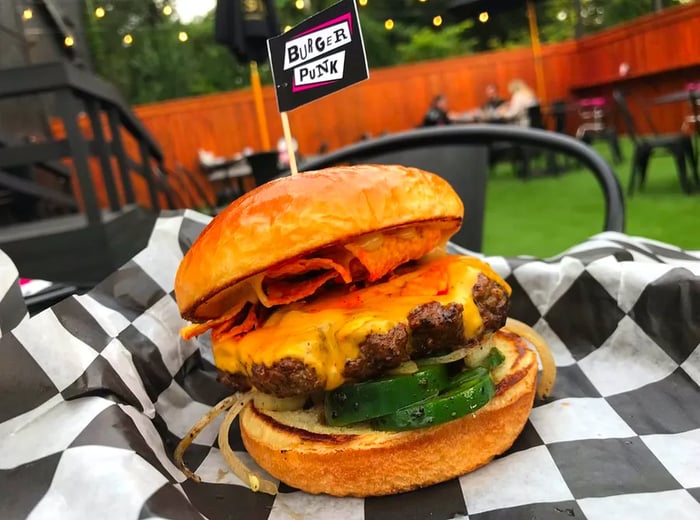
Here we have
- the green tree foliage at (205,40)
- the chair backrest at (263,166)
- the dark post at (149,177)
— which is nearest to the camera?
the chair backrest at (263,166)

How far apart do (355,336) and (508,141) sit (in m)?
1.36

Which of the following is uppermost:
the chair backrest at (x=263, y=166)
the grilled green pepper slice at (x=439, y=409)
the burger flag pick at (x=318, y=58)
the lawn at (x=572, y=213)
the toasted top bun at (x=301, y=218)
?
the burger flag pick at (x=318, y=58)

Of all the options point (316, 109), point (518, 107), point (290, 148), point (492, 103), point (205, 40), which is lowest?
point (290, 148)

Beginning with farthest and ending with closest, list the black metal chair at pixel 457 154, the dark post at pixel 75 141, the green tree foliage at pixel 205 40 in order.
→ 1. the green tree foliage at pixel 205 40
2. the dark post at pixel 75 141
3. the black metal chair at pixel 457 154

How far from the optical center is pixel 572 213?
5.95 meters

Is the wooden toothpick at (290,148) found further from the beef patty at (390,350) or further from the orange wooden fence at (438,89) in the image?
the orange wooden fence at (438,89)

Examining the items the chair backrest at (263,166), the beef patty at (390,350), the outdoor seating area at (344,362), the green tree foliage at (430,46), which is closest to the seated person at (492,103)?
the green tree foliage at (430,46)

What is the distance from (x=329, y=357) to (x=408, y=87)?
42.7 ft

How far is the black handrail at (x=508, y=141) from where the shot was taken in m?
1.88

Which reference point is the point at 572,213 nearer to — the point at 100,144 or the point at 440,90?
the point at 100,144

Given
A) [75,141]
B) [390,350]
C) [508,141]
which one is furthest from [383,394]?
[75,141]

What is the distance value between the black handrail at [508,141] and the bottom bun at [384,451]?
1008 millimetres

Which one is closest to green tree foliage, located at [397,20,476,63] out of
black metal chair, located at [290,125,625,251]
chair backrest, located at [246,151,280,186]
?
chair backrest, located at [246,151,280,186]

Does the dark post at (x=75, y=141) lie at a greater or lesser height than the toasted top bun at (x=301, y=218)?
greater
